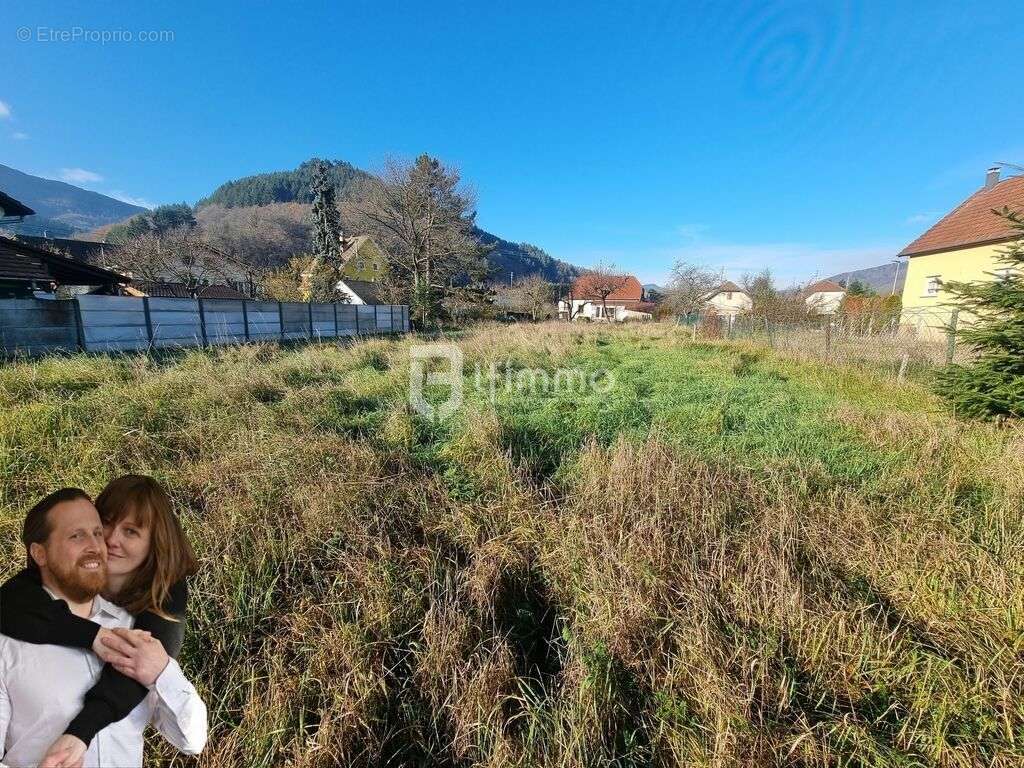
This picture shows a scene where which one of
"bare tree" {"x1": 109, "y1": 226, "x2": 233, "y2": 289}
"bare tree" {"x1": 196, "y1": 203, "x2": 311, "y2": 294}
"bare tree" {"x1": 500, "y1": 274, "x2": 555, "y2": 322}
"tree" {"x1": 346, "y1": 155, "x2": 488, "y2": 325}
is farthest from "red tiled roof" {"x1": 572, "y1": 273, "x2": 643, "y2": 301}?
"bare tree" {"x1": 109, "y1": 226, "x2": 233, "y2": 289}

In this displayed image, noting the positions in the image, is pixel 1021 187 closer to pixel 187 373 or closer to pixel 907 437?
pixel 907 437

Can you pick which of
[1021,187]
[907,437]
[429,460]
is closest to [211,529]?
[429,460]

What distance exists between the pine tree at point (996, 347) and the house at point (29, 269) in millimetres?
19522

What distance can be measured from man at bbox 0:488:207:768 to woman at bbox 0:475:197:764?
15 millimetres

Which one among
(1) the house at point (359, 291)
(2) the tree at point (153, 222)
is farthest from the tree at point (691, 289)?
(2) the tree at point (153, 222)

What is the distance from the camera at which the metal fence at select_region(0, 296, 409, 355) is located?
8016 millimetres

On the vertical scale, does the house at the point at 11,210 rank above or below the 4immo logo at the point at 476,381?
above

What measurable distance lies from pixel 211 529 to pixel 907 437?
20.8 feet

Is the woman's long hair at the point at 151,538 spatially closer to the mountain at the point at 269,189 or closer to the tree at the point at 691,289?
the tree at the point at 691,289

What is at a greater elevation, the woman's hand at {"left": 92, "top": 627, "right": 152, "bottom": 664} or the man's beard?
the man's beard

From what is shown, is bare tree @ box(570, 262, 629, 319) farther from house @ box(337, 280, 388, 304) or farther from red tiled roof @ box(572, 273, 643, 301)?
house @ box(337, 280, 388, 304)

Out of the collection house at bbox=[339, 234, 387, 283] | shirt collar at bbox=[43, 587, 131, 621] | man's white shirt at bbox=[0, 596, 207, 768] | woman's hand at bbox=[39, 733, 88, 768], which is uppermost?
house at bbox=[339, 234, 387, 283]

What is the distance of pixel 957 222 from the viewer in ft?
53.8

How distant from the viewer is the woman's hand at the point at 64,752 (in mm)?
678
